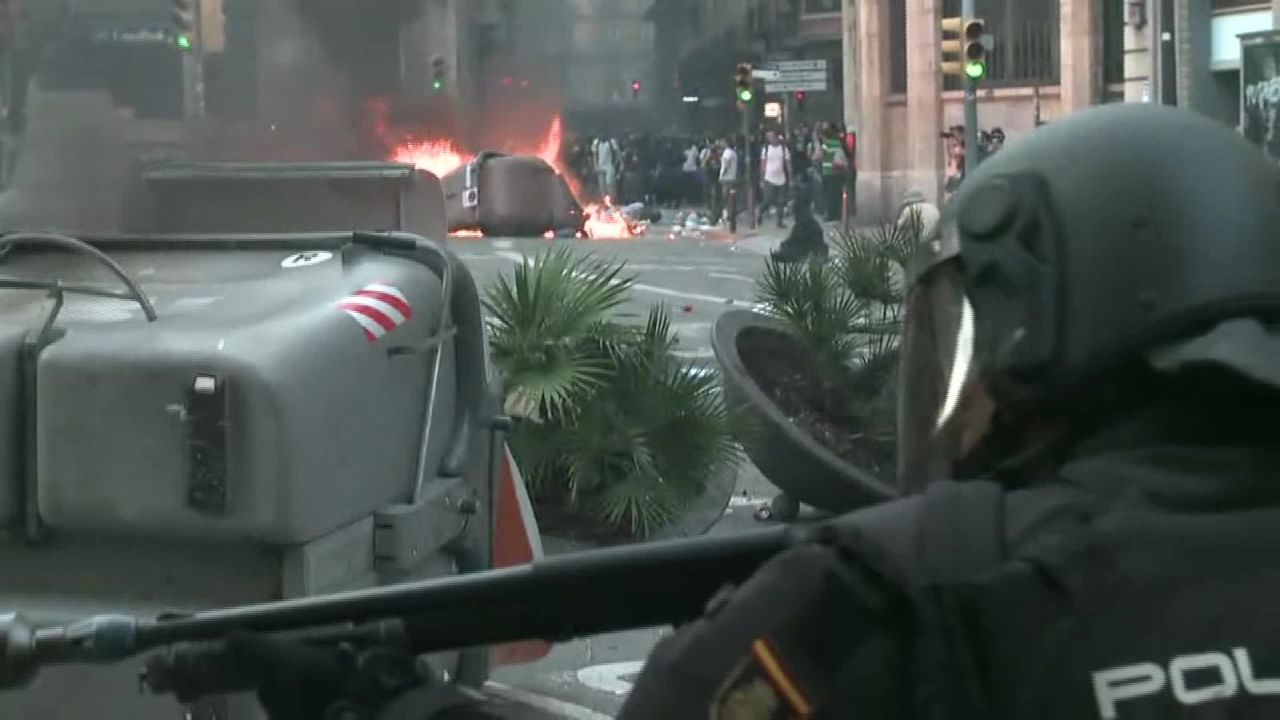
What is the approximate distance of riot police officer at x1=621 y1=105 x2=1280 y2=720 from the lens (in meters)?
1.52

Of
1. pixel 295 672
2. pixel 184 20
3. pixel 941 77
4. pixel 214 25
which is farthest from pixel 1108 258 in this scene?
pixel 941 77

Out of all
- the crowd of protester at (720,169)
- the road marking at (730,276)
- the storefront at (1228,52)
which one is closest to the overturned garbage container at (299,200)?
the road marking at (730,276)

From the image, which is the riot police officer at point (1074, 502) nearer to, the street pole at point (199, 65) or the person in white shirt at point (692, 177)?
the street pole at point (199, 65)

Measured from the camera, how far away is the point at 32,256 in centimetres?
493

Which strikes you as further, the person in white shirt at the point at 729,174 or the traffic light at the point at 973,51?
the person in white shirt at the point at 729,174

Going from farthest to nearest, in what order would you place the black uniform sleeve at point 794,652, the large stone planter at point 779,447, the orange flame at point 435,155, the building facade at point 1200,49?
the building facade at point 1200,49, the orange flame at point 435,155, the large stone planter at point 779,447, the black uniform sleeve at point 794,652

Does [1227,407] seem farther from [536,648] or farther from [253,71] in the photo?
[253,71]

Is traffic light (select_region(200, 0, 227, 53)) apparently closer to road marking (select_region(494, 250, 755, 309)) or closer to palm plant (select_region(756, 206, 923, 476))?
road marking (select_region(494, 250, 755, 309))

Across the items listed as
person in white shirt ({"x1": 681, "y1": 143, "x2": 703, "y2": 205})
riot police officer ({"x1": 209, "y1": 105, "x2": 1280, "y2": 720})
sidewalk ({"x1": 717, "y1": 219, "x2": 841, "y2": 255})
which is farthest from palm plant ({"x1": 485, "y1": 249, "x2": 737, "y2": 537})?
person in white shirt ({"x1": 681, "y1": 143, "x2": 703, "y2": 205})

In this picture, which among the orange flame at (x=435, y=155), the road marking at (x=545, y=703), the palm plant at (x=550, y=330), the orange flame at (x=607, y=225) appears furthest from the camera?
the orange flame at (x=607, y=225)

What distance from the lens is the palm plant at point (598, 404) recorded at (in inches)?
305

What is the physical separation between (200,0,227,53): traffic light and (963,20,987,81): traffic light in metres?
11.5

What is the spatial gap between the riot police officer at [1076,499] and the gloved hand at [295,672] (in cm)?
25

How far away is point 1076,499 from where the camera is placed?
5.32ft
